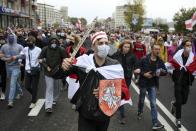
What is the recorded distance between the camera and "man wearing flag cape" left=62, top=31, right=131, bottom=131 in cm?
464

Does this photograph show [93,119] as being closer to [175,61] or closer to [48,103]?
[175,61]

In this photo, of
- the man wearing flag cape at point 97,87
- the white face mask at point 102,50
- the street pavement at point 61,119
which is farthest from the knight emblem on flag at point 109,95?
the street pavement at point 61,119

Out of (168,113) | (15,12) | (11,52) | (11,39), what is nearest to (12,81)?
(11,52)

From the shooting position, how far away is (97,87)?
4.65 metres

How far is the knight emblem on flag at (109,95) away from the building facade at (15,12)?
47522mm

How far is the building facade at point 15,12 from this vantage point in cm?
6131

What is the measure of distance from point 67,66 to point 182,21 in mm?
46277

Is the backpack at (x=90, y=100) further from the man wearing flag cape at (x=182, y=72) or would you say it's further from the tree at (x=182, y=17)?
the tree at (x=182, y=17)

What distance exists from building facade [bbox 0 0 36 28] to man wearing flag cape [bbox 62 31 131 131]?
47446 millimetres

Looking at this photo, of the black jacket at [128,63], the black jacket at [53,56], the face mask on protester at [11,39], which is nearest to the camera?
the black jacket at [128,63]

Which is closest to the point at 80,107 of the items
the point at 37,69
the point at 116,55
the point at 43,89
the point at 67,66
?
the point at 67,66

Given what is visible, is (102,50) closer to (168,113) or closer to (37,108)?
(168,113)

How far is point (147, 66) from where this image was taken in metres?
8.03

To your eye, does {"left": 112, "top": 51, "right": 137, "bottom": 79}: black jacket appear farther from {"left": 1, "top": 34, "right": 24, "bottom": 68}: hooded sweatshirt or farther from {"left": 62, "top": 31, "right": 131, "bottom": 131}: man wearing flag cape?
{"left": 62, "top": 31, "right": 131, "bottom": 131}: man wearing flag cape
